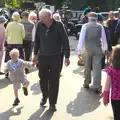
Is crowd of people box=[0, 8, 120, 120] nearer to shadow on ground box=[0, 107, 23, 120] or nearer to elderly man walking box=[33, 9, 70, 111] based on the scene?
elderly man walking box=[33, 9, 70, 111]

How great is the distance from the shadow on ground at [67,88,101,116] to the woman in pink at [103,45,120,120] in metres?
2.01

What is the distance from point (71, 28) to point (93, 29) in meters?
18.7

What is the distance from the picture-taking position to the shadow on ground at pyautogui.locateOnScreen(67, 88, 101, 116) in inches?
299

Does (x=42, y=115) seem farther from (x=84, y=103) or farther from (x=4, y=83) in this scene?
(x=4, y=83)

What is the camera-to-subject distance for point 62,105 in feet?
26.3

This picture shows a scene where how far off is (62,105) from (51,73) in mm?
840

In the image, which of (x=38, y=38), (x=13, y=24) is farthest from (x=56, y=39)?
(x=13, y=24)

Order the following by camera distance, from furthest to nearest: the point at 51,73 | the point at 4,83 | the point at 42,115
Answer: the point at 4,83, the point at 51,73, the point at 42,115

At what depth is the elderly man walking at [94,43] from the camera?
898cm

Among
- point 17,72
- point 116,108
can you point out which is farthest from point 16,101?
point 116,108

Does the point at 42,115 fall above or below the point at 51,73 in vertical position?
below

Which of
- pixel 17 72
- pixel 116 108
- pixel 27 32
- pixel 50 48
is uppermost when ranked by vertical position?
pixel 50 48

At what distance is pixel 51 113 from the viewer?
24.2 feet

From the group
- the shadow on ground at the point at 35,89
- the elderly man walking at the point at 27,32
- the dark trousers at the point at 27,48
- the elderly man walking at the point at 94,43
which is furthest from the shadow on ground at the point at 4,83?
the elderly man walking at the point at 94,43
